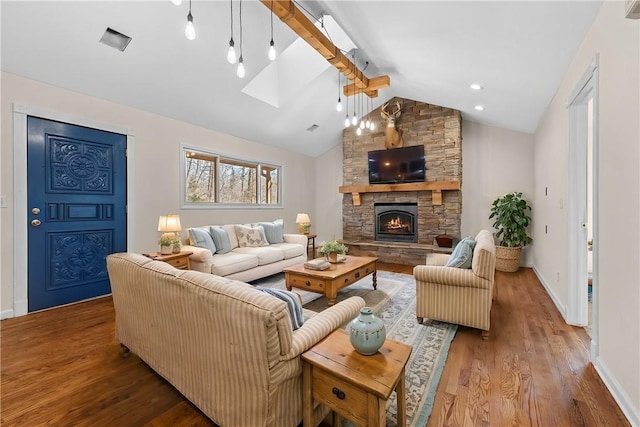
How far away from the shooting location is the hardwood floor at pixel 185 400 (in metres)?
1.55

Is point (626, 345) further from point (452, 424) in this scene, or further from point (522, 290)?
point (522, 290)

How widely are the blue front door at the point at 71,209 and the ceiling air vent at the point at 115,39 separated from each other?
1.07 m

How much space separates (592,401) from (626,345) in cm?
39

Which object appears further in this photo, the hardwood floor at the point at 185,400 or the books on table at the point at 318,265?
the books on table at the point at 318,265

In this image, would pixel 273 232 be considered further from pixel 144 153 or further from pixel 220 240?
pixel 144 153

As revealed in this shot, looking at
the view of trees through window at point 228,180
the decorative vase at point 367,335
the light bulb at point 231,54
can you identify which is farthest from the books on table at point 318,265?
the view of trees through window at point 228,180

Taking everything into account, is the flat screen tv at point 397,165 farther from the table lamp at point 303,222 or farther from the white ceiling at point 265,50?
the table lamp at point 303,222

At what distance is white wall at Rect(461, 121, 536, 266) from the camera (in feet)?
16.9

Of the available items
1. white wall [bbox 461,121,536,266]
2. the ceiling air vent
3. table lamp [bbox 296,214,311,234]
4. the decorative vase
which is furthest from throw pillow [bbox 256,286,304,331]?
white wall [bbox 461,121,536,266]

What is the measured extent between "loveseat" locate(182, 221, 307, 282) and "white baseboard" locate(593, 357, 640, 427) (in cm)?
349

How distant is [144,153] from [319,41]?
2739 mm

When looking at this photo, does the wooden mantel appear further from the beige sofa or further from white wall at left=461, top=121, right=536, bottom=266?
the beige sofa

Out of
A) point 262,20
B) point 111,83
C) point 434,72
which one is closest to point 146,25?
point 111,83

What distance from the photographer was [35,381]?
188cm
